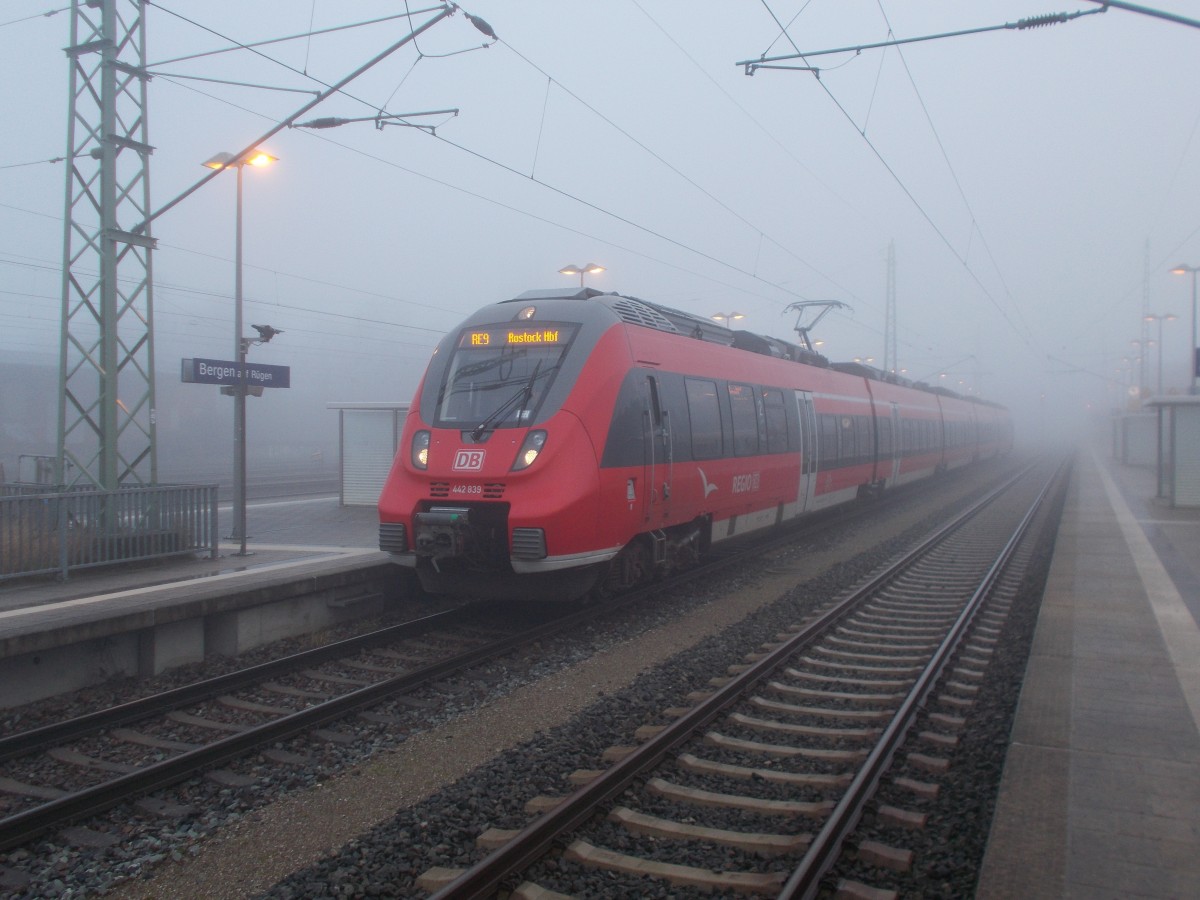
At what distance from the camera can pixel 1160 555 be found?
14.2 m

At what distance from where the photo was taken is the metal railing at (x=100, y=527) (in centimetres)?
973

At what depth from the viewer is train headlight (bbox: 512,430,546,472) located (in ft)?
28.7

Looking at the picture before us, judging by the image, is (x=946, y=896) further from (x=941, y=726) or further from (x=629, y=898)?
(x=941, y=726)

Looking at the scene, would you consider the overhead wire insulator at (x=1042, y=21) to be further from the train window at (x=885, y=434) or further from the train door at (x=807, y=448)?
the train window at (x=885, y=434)

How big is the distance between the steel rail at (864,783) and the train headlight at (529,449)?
3.86 metres

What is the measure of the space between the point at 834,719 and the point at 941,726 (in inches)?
28.2

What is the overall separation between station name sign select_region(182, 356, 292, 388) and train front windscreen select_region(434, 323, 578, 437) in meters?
3.97

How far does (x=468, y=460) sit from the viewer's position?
29.7 feet

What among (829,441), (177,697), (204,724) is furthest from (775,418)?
(204,724)

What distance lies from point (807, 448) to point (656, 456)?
21.3 feet

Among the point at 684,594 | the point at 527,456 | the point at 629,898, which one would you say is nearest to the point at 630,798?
the point at 629,898

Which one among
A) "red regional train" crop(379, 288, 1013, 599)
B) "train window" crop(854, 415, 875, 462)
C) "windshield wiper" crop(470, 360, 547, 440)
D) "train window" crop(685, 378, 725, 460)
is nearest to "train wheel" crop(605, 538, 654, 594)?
"red regional train" crop(379, 288, 1013, 599)

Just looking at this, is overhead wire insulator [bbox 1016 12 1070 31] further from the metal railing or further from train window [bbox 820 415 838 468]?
the metal railing

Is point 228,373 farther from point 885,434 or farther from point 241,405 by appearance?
point 885,434
